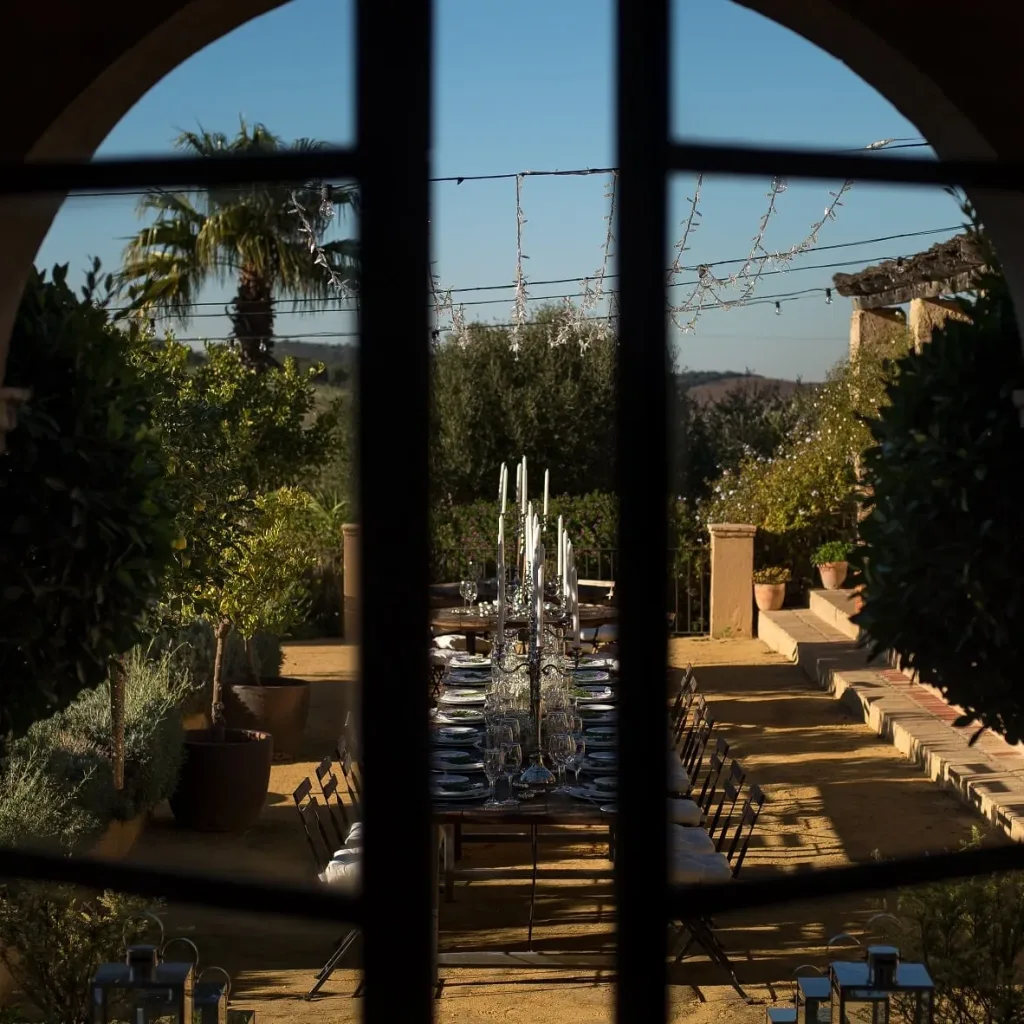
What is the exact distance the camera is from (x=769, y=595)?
1471 cm

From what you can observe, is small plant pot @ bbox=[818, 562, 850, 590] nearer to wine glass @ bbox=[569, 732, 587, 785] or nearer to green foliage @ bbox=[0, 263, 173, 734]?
wine glass @ bbox=[569, 732, 587, 785]

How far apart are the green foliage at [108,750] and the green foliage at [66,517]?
3.34 metres

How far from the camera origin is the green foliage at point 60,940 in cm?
397

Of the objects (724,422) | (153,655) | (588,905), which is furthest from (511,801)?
(724,422)

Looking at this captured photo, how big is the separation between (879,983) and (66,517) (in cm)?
190

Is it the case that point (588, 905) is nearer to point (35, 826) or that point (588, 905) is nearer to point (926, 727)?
point (35, 826)

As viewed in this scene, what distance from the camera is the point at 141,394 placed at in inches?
122

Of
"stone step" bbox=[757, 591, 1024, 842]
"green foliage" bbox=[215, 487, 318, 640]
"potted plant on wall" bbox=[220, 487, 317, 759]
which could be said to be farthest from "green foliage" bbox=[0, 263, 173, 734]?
"green foliage" bbox=[215, 487, 318, 640]

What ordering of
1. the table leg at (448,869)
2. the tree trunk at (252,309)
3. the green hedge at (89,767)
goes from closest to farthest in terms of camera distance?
the green hedge at (89,767) < the table leg at (448,869) < the tree trunk at (252,309)

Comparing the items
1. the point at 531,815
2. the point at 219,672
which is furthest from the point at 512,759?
the point at 219,672

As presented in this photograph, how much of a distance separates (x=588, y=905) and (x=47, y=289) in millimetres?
4138

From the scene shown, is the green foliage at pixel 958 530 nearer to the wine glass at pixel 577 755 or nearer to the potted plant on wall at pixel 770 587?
the wine glass at pixel 577 755

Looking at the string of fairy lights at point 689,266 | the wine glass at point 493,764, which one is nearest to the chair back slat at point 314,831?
the wine glass at point 493,764

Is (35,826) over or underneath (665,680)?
underneath
